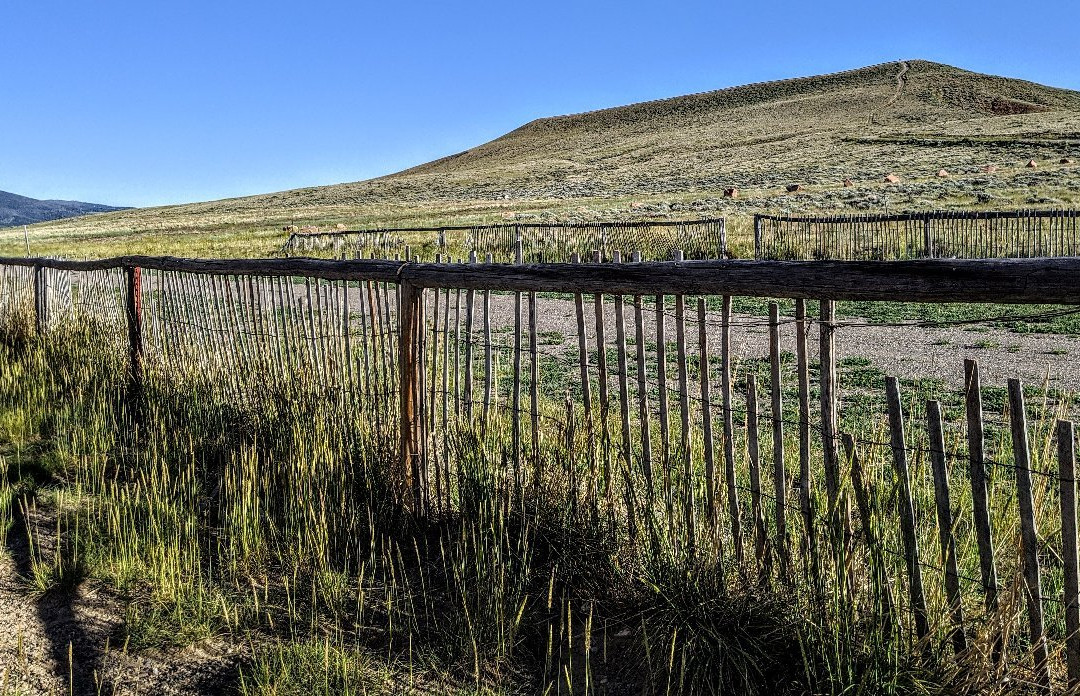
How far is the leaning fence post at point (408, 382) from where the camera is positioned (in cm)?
430

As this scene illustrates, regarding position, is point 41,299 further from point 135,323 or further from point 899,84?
point 899,84

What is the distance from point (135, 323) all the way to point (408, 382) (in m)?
4.10

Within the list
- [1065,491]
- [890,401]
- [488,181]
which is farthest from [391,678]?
[488,181]

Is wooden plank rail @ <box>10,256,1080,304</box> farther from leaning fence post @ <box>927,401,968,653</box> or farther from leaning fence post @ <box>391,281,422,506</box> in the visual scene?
leaning fence post @ <box>927,401,968,653</box>

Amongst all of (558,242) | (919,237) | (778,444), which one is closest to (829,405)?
(778,444)

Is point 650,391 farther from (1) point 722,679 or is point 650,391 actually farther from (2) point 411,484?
(1) point 722,679

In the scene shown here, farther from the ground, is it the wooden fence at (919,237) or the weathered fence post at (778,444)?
the wooden fence at (919,237)

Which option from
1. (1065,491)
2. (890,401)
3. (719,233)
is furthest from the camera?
(719,233)

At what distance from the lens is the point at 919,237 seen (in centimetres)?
2044

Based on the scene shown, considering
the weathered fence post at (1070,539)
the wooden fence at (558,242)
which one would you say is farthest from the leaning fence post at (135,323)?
the wooden fence at (558,242)

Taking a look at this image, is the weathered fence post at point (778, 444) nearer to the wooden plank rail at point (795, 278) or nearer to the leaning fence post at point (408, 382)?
the wooden plank rail at point (795, 278)

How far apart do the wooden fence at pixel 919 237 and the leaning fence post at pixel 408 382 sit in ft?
51.5

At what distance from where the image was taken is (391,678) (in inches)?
117

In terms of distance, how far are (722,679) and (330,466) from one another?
241 cm
